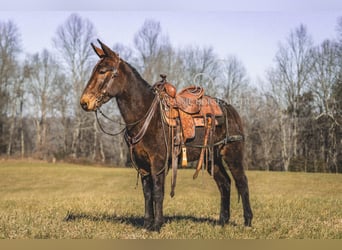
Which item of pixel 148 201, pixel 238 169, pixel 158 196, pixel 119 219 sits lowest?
pixel 119 219

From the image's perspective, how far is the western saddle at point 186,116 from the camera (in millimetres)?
6344

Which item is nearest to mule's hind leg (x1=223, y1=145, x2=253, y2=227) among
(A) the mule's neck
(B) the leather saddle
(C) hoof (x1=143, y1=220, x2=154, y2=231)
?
(B) the leather saddle

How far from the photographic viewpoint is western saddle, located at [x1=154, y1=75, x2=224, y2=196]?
6344 mm

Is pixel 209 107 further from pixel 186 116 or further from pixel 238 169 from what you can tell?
pixel 238 169

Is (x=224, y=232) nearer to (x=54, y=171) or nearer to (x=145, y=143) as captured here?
(x=145, y=143)

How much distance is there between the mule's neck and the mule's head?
0.36 feet

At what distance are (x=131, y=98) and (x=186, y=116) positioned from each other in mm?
1032

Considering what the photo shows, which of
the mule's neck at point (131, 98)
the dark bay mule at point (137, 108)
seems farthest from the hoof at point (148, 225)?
the mule's neck at point (131, 98)

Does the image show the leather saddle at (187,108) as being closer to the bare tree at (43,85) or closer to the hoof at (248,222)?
the hoof at (248,222)

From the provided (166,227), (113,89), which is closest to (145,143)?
(113,89)

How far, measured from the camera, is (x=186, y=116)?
6.58 meters

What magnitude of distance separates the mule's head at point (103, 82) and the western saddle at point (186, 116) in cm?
78

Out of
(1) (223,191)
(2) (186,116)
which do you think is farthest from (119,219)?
(2) (186,116)

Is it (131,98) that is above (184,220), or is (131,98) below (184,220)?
above
